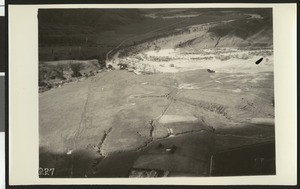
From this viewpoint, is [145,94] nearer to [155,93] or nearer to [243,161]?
[155,93]

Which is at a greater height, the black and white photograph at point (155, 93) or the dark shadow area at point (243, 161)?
the black and white photograph at point (155, 93)

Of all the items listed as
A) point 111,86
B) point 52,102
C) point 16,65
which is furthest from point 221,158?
point 16,65

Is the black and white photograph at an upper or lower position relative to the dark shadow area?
upper

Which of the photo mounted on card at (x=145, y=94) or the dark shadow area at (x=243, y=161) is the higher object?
the photo mounted on card at (x=145, y=94)

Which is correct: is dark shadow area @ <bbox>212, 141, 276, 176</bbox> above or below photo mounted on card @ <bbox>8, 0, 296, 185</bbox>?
below

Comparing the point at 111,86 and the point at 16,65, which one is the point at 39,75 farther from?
the point at 111,86

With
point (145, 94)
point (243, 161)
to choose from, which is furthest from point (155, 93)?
point (243, 161)

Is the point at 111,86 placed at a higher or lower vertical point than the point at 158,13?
lower
